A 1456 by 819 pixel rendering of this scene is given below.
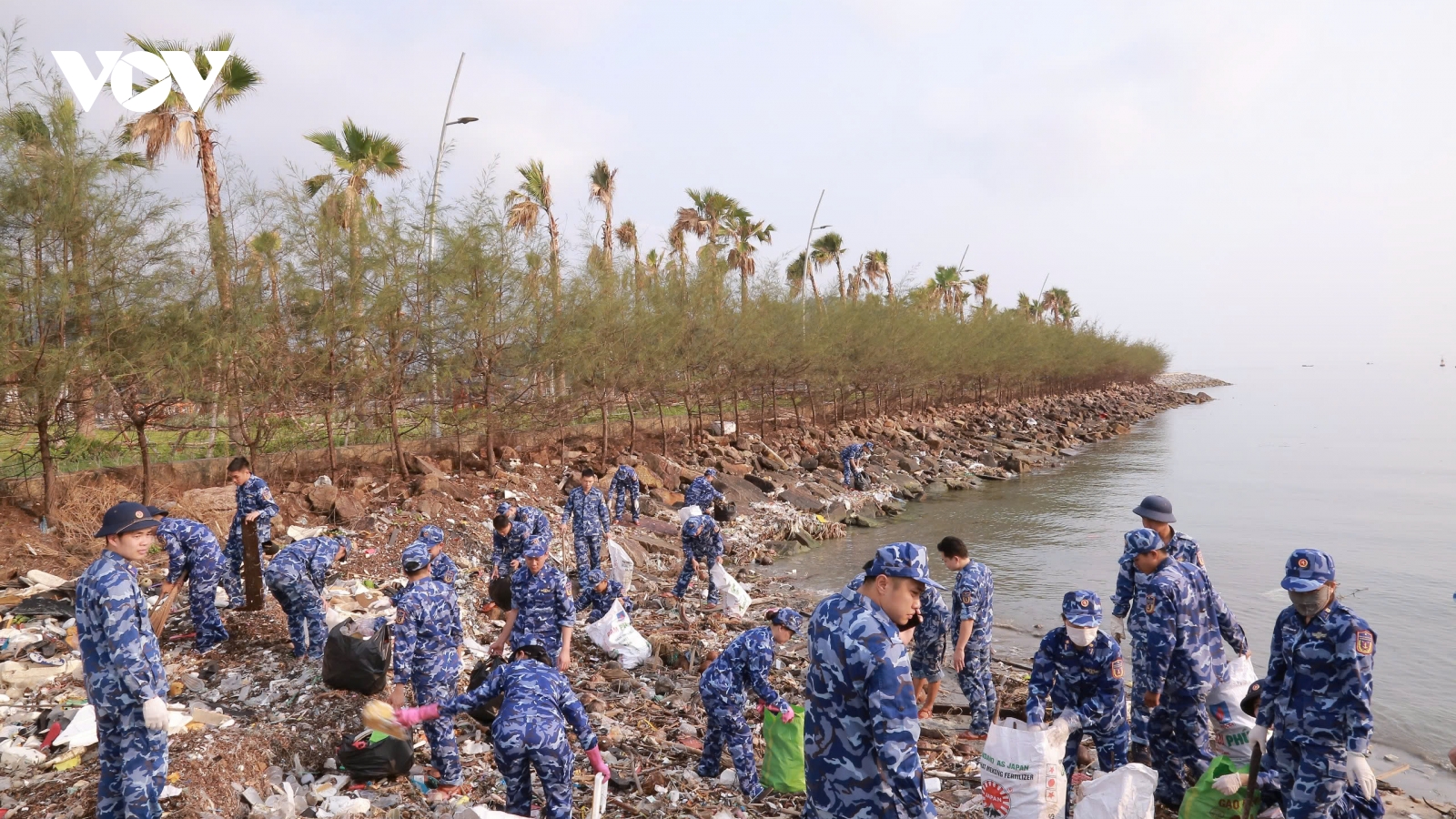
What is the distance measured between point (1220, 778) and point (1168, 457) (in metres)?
35.1

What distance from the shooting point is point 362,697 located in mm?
6324

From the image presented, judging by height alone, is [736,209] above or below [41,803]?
above

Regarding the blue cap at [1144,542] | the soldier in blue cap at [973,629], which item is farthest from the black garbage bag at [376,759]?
the blue cap at [1144,542]

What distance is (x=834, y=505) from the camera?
1966 centimetres

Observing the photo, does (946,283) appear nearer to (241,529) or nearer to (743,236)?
(743,236)

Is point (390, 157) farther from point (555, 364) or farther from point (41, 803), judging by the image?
point (41, 803)

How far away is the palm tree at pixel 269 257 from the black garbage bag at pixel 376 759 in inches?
406

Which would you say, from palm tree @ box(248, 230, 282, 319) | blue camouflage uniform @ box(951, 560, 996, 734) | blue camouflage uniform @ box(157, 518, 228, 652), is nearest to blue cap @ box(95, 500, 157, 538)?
blue camouflage uniform @ box(157, 518, 228, 652)

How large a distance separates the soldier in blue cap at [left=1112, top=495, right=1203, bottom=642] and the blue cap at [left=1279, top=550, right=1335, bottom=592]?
5.77 feet

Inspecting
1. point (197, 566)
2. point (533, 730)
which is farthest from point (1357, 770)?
point (197, 566)

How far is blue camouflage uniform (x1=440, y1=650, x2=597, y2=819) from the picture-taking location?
437cm

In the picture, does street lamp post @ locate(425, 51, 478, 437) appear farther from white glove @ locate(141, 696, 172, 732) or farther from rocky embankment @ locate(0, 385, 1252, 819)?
white glove @ locate(141, 696, 172, 732)

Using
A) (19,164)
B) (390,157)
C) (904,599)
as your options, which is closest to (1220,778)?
(904,599)

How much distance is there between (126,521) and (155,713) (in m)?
1.16
